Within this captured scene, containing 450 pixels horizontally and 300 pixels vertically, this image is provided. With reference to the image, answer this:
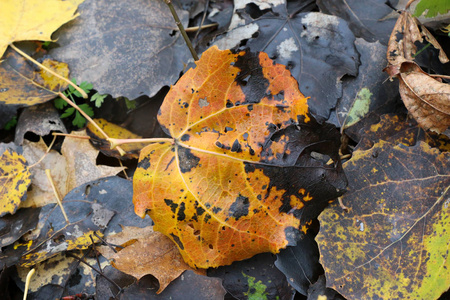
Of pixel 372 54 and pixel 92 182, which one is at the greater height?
pixel 372 54

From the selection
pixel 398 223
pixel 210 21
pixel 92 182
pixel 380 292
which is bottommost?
pixel 380 292

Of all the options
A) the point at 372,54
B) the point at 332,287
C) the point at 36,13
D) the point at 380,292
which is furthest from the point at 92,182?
the point at 372,54

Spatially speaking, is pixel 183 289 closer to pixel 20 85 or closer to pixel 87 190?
pixel 87 190

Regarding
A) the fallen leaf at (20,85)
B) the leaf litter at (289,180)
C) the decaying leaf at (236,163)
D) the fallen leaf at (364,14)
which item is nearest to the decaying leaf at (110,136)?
the leaf litter at (289,180)

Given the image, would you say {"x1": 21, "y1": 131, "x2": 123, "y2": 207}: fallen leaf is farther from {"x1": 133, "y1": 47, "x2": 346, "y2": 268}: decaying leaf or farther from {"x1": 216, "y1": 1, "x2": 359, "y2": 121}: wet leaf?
{"x1": 216, "y1": 1, "x2": 359, "y2": 121}: wet leaf

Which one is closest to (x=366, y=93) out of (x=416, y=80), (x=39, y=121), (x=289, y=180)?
(x=416, y=80)

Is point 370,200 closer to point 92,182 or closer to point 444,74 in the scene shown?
Answer: point 444,74
